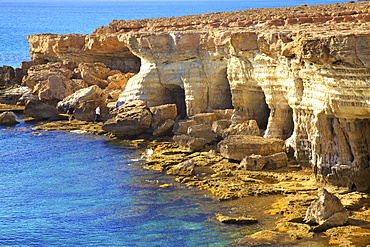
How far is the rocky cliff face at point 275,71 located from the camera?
2119cm

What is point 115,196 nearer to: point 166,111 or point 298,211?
point 298,211

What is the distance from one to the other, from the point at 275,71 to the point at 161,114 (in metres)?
7.53

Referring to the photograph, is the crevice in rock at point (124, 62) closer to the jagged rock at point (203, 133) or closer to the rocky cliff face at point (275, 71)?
the rocky cliff face at point (275, 71)

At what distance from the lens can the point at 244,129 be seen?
28.7m

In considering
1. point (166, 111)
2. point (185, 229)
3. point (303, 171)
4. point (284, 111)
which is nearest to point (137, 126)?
point (166, 111)

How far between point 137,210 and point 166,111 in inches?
430

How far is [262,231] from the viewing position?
19.3 metres

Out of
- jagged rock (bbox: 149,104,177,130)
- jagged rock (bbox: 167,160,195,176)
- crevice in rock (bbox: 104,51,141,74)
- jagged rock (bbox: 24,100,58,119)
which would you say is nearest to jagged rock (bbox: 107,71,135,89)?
crevice in rock (bbox: 104,51,141,74)

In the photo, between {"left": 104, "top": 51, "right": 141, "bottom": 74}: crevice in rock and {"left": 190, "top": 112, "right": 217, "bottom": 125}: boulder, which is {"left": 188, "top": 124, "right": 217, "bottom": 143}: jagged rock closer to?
{"left": 190, "top": 112, "right": 217, "bottom": 125}: boulder

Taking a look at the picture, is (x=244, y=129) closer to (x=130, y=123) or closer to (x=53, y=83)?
(x=130, y=123)

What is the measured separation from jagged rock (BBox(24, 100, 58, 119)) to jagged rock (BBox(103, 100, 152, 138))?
6.84 meters

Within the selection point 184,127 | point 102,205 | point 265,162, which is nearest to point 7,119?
point 184,127

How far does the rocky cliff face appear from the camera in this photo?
21188mm

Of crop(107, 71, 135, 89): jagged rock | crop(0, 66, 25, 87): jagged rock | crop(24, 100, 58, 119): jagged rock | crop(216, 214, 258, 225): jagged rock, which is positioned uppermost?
crop(0, 66, 25, 87): jagged rock
